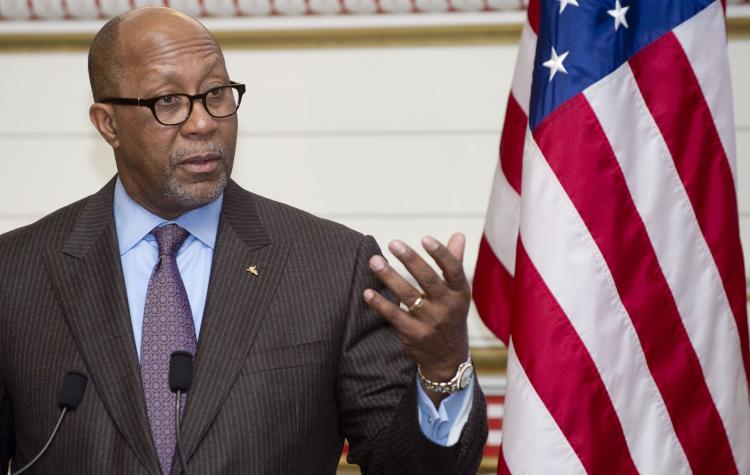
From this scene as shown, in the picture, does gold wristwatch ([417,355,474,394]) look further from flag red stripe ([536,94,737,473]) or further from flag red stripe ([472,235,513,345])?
flag red stripe ([472,235,513,345])

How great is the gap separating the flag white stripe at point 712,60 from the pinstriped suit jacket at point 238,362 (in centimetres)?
94

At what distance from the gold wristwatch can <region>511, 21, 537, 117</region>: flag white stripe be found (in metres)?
1.17

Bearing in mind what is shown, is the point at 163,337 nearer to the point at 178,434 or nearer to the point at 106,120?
the point at 178,434

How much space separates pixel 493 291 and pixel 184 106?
119 centimetres

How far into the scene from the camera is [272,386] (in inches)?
81.8

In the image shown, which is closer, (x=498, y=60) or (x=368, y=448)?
(x=368, y=448)

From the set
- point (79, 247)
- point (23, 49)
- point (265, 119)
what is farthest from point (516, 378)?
point (23, 49)

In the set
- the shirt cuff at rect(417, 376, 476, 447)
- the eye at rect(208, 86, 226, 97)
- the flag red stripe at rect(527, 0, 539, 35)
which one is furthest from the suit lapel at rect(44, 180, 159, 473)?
the flag red stripe at rect(527, 0, 539, 35)

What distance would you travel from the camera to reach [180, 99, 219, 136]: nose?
2158 mm

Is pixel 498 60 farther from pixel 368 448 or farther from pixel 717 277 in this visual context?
pixel 368 448

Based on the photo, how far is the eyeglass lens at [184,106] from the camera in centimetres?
219

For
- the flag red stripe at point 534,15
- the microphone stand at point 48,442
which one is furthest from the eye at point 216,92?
the flag red stripe at point 534,15

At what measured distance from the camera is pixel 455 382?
6.40ft

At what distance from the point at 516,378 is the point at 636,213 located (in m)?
0.47
